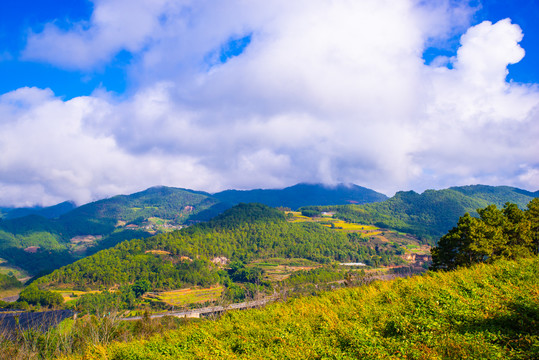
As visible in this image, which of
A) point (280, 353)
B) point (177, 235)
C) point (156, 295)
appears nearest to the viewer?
point (280, 353)

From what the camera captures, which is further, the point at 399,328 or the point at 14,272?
the point at 14,272

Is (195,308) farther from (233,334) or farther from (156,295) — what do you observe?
(233,334)

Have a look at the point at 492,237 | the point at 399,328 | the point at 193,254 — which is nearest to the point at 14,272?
the point at 193,254

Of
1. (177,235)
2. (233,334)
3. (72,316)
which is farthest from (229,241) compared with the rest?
(233,334)

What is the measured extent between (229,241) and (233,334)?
17774 cm

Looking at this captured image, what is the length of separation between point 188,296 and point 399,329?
4336 inches

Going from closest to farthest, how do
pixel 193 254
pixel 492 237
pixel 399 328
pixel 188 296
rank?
pixel 399 328 → pixel 492 237 → pixel 188 296 → pixel 193 254

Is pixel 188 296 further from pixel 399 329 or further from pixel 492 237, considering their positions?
pixel 399 329

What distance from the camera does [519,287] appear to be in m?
10.2

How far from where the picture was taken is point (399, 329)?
819 cm

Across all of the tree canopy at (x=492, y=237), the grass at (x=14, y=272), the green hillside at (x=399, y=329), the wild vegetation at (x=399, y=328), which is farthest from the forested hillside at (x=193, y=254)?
the wild vegetation at (x=399, y=328)

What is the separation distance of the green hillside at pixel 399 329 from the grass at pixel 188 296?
300ft

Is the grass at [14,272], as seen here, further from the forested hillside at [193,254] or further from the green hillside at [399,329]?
the green hillside at [399,329]

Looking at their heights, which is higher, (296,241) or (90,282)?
(296,241)
